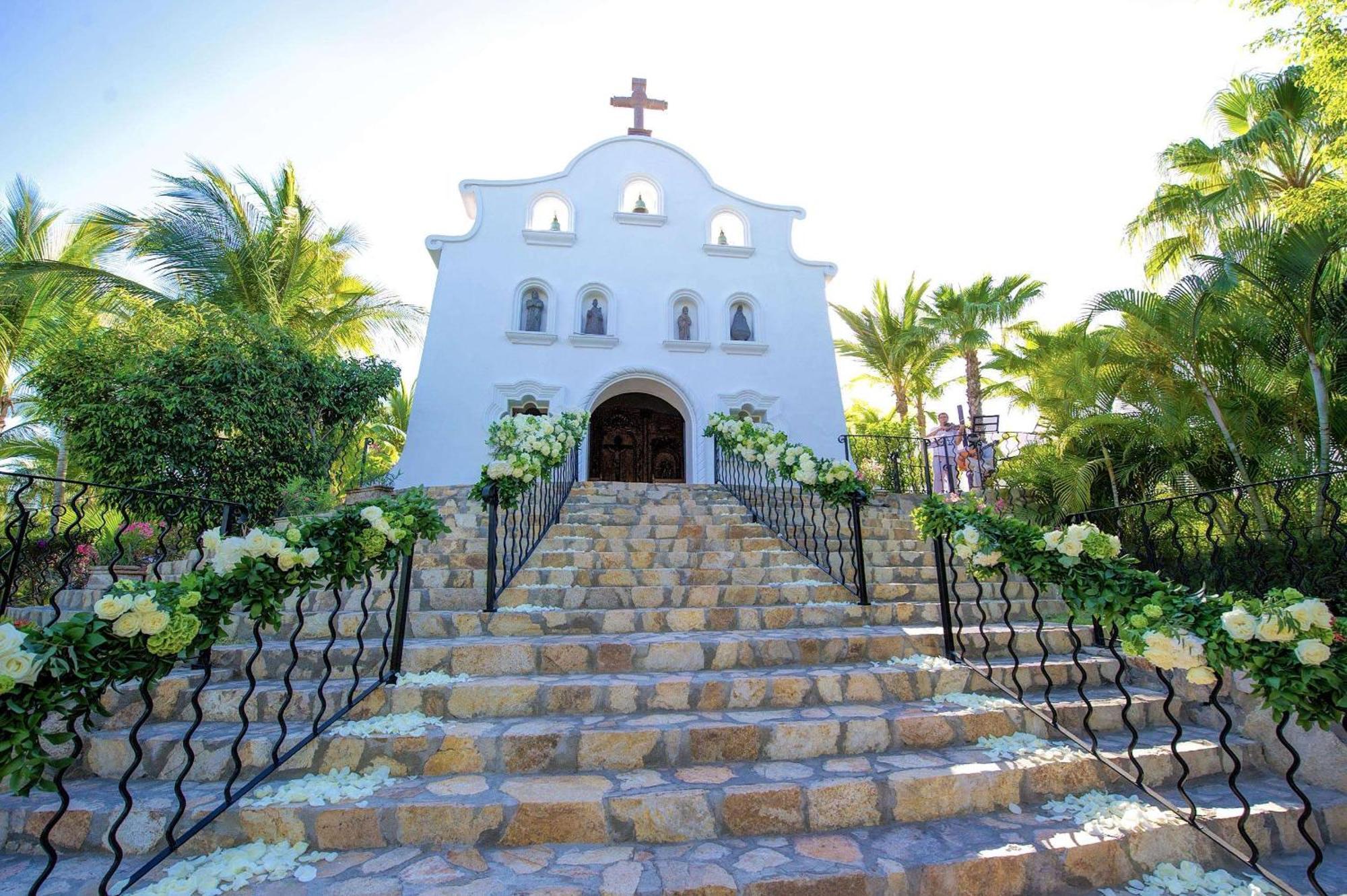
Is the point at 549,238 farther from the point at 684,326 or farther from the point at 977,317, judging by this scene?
the point at 977,317

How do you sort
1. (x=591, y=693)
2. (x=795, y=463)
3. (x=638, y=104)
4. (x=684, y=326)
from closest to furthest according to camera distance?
(x=591, y=693), (x=795, y=463), (x=684, y=326), (x=638, y=104)

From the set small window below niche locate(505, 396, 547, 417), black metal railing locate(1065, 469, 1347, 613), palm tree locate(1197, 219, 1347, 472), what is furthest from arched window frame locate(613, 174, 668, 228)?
black metal railing locate(1065, 469, 1347, 613)

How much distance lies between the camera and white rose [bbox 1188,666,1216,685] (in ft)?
7.29

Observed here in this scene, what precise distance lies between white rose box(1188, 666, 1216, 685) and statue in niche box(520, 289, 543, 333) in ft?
36.7

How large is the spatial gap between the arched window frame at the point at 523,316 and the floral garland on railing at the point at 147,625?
8.89m

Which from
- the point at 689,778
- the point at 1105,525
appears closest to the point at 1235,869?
the point at 689,778

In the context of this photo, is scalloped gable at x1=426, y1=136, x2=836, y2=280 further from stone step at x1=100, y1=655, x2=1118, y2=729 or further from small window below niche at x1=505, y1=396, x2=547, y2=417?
stone step at x1=100, y1=655, x2=1118, y2=729

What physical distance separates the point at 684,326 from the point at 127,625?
36.7ft

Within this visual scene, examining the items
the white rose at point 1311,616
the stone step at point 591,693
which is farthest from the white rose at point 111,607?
the white rose at point 1311,616

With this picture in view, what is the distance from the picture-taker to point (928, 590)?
548 cm

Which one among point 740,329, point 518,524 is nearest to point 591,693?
point 518,524

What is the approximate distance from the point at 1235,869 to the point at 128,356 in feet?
37.8

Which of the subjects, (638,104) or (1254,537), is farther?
(638,104)

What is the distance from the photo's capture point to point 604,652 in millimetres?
3916
